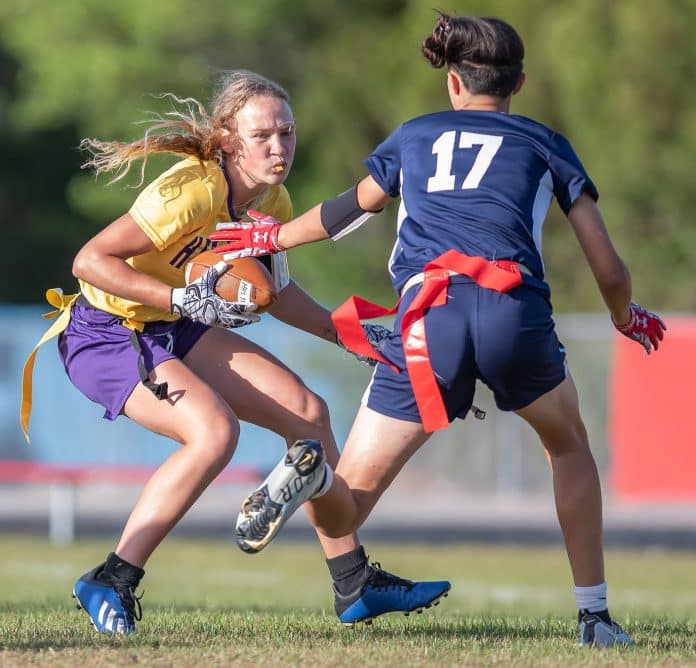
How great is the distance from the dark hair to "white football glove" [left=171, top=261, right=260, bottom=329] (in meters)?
1.15

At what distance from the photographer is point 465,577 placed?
13250 millimetres

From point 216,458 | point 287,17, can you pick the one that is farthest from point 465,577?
point 287,17

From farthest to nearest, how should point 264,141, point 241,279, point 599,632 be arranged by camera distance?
1. point 264,141
2. point 241,279
3. point 599,632

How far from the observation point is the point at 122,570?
5.63 metres

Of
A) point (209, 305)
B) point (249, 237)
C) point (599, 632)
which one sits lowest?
point (599, 632)

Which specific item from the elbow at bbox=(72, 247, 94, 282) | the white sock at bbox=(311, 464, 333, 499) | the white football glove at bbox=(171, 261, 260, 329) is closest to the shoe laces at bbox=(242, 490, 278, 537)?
the white sock at bbox=(311, 464, 333, 499)

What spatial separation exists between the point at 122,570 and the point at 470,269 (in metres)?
1.82

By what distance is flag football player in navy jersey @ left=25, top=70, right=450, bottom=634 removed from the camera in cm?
560

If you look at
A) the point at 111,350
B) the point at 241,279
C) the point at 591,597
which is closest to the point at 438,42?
the point at 241,279

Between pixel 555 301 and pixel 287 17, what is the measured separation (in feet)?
28.4

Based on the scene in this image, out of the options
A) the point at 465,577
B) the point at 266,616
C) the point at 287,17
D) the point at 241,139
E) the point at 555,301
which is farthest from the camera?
the point at 287,17

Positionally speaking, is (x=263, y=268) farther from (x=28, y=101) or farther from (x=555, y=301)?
(x=28, y=101)

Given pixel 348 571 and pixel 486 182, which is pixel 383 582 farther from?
pixel 486 182

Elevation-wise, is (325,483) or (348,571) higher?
(325,483)
